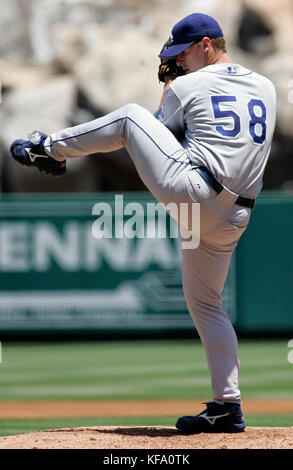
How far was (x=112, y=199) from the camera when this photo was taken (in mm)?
9484

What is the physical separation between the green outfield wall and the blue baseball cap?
5900mm

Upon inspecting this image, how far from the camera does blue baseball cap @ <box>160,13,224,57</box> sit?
344 cm

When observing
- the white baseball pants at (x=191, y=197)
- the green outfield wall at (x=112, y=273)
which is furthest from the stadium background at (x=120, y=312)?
the white baseball pants at (x=191, y=197)

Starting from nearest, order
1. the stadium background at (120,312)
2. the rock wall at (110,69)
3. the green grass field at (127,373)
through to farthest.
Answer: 1. the green grass field at (127,373)
2. the stadium background at (120,312)
3. the rock wall at (110,69)

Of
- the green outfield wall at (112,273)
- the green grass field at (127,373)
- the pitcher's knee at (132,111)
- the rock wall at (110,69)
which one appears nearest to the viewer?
the pitcher's knee at (132,111)

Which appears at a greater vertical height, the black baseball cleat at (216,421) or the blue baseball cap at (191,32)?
the blue baseball cap at (191,32)

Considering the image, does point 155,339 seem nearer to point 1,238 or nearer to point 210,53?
point 1,238

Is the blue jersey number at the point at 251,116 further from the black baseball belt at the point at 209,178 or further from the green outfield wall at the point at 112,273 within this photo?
the green outfield wall at the point at 112,273

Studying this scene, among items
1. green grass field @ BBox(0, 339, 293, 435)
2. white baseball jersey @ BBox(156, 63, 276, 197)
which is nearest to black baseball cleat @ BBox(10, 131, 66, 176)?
white baseball jersey @ BBox(156, 63, 276, 197)

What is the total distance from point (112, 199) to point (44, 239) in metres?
0.84

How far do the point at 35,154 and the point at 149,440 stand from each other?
1.18 m

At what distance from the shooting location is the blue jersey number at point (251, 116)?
3.34 metres

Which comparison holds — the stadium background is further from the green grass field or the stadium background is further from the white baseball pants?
the white baseball pants

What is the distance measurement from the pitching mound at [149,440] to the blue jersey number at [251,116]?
1123 mm
